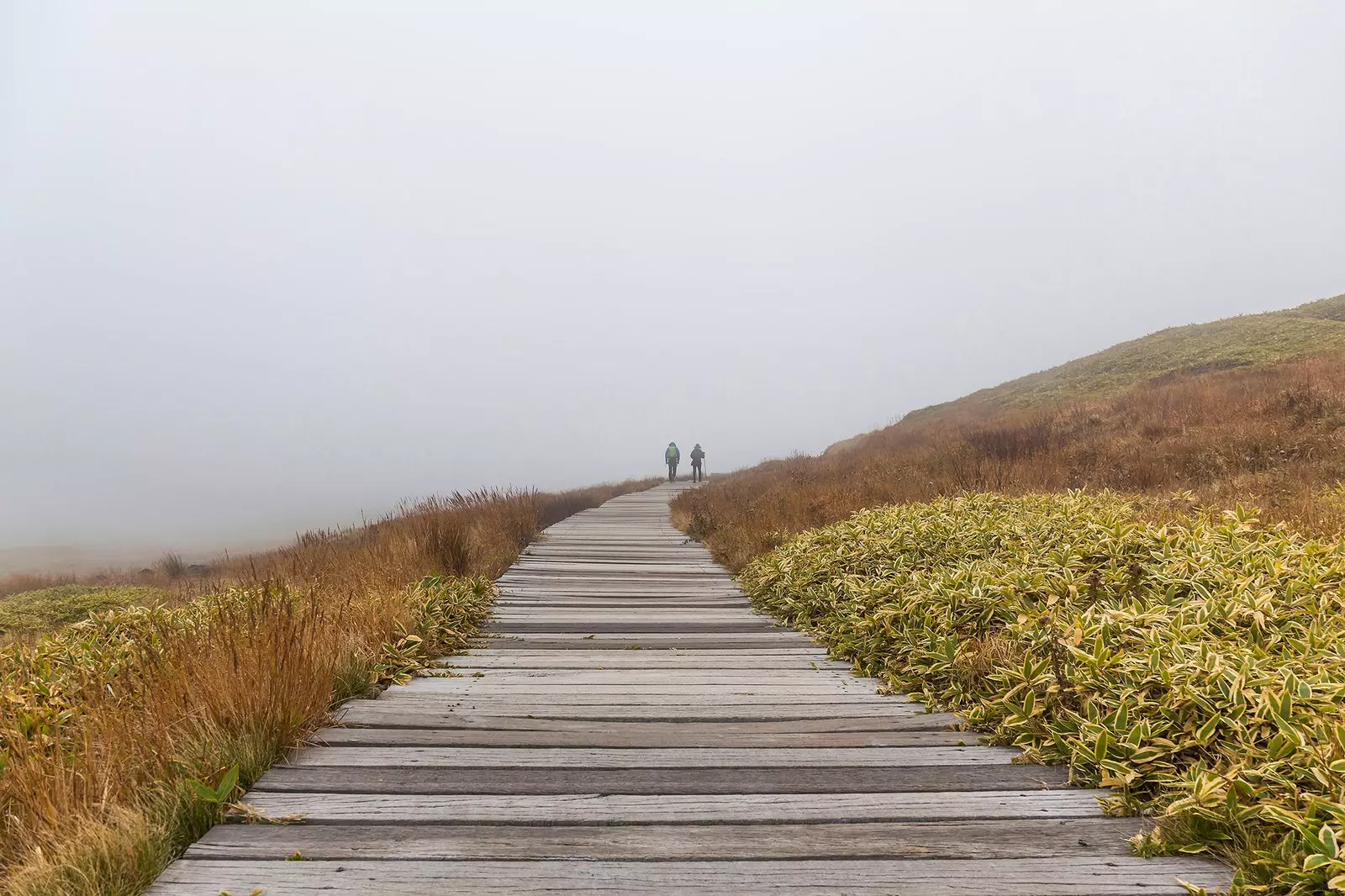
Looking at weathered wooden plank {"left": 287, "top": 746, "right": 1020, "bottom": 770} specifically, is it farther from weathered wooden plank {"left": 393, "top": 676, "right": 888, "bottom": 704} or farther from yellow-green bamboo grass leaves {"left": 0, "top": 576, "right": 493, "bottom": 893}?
weathered wooden plank {"left": 393, "top": 676, "right": 888, "bottom": 704}

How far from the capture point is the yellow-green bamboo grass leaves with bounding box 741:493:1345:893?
68.0 inches

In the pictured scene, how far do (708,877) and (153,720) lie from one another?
1915 millimetres

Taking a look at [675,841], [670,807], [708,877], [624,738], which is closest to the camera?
[708,877]

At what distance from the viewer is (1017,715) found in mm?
2461

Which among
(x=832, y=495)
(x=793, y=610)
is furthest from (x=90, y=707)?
(x=832, y=495)

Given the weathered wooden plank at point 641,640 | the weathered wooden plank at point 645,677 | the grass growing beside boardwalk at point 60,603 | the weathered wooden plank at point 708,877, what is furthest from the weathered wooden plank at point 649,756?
the grass growing beside boardwalk at point 60,603

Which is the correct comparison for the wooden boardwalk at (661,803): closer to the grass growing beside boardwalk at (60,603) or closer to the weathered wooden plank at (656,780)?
the weathered wooden plank at (656,780)

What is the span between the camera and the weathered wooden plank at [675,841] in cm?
170

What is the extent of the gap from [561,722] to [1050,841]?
1.77 meters

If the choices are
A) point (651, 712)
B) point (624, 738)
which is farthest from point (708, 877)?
point (651, 712)

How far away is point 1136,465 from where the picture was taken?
27.6ft

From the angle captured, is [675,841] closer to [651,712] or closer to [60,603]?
[651,712]

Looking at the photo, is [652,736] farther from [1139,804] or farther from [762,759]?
[1139,804]

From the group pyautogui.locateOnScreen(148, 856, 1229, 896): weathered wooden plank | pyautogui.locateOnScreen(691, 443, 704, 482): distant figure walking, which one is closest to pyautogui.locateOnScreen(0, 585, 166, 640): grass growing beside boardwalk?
pyautogui.locateOnScreen(148, 856, 1229, 896): weathered wooden plank
